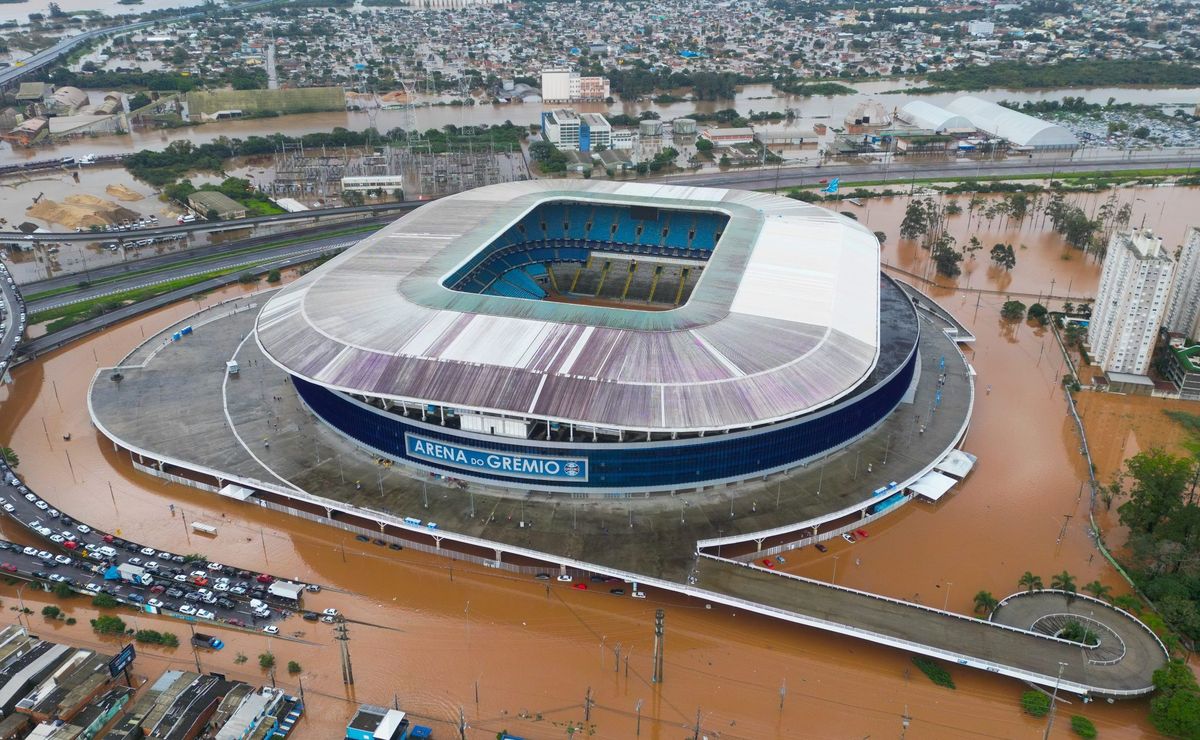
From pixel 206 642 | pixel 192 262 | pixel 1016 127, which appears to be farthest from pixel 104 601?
pixel 1016 127

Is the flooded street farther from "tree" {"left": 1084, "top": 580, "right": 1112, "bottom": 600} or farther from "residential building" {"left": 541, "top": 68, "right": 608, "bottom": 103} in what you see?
"tree" {"left": 1084, "top": 580, "right": 1112, "bottom": 600}

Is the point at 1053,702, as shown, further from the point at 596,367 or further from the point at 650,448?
the point at 596,367

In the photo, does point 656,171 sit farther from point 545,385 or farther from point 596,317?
point 545,385

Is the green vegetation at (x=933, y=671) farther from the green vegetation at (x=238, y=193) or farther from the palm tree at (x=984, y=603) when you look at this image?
the green vegetation at (x=238, y=193)

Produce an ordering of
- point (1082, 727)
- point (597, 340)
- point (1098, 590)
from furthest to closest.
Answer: point (597, 340) < point (1098, 590) < point (1082, 727)

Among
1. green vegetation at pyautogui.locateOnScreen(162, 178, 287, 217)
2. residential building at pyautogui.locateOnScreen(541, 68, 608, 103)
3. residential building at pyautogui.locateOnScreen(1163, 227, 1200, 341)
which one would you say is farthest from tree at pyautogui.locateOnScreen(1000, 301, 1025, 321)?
residential building at pyautogui.locateOnScreen(541, 68, 608, 103)

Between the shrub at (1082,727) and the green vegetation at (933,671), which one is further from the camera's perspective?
the green vegetation at (933,671)

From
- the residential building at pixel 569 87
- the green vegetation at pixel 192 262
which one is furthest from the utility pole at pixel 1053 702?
the residential building at pixel 569 87
